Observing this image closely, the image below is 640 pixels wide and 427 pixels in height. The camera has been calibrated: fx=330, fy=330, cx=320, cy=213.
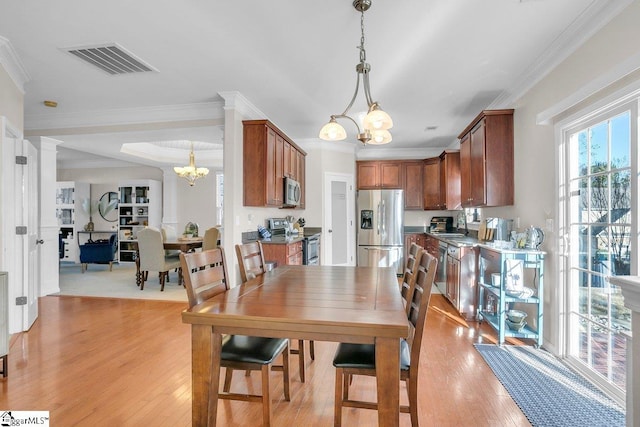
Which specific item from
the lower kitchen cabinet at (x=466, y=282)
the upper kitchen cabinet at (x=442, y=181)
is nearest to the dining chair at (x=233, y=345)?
the lower kitchen cabinet at (x=466, y=282)

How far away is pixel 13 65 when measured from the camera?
120 inches

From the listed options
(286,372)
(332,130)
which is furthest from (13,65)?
(286,372)

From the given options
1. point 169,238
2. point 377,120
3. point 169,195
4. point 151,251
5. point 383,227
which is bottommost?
point 151,251

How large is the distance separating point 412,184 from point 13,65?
5949mm

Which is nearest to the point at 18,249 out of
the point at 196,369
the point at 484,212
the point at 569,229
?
the point at 196,369

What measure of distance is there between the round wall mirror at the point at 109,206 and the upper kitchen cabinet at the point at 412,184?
681 cm

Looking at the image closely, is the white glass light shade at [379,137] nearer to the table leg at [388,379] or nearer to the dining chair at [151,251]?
the table leg at [388,379]

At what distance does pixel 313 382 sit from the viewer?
2318 mm

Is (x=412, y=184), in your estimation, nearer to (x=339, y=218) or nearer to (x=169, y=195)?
(x=339, y=218)

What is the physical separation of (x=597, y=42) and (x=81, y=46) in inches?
154

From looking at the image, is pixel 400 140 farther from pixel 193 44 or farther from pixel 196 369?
pixel 196 369

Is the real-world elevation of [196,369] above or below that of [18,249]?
below

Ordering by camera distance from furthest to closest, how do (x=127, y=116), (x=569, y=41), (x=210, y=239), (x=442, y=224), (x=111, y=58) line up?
(x=442, y=224)
(x=210, y=239)
(x=127, y=116)
(x=111, y=58)
(x=569, y=41)

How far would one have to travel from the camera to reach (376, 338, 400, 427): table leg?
1.32 metres
